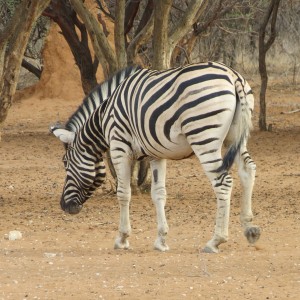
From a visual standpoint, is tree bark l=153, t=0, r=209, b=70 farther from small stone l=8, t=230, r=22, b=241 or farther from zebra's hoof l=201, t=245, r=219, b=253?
A: zebra's hoof l=201, t=245, r=219, b=253

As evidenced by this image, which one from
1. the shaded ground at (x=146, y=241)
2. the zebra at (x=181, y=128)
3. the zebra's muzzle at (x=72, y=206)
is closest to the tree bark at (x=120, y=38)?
the shaded ground at (x=146, y=241)

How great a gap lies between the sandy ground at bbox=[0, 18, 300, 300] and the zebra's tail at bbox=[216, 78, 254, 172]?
2.92 ft

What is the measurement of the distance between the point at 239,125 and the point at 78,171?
81.5 inches

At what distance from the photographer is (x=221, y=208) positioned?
8.35 metres

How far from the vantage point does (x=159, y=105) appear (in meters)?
8.52

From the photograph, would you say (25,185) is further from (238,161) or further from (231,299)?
(231,299)

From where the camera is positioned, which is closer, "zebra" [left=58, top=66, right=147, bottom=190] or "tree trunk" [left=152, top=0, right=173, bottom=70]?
"zebra" [left=58, top=66, right=147, bottom=190]

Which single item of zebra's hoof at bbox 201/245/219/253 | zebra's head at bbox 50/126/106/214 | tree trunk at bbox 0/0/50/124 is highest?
tree trunk at bbox 0/0/50/124

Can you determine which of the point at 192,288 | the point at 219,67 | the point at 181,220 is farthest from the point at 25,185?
the point at 192,288

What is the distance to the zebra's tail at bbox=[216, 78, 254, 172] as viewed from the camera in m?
8.18

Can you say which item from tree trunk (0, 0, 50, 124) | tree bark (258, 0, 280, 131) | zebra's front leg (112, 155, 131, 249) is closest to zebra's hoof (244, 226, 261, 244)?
zebra's front leg (112, 155, 131, 249)

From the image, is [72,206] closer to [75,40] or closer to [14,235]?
[14,235]

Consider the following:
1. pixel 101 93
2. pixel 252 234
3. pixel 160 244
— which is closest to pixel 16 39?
pixel 101 93

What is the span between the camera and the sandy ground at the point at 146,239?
686cm
